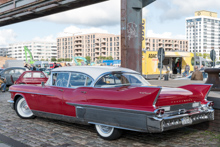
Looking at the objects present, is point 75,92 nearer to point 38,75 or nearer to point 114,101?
point 114,101

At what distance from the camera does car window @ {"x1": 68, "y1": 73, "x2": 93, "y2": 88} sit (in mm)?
6352

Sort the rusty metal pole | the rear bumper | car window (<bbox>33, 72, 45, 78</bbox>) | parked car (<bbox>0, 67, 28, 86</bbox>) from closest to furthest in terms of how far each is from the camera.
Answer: the rear bumper < the rusty metal pole < car window (<bbox>33, 72, 45, 78</bbox>) < parked car (<bbox>0, 67, 28, 86</bbox>)

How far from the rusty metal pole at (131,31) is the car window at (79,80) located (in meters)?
3.74

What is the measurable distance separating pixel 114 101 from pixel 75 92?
1.21 metres

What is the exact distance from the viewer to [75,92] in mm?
6289

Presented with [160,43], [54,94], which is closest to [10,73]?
[54,94]

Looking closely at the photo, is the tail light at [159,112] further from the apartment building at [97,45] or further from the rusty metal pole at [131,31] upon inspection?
the apartment building at [97,45]

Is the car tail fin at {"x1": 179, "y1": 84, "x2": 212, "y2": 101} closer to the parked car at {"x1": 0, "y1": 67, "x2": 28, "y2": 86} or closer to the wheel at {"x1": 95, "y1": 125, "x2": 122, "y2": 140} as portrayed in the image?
the wheel at {"x1": 95, "y1": 125, "x2": 122, "y2": 140}

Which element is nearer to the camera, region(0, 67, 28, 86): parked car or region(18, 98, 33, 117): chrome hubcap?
region(18, 98, 33, 117): chrome hubcap

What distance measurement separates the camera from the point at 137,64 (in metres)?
10.4

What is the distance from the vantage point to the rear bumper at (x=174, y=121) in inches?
189

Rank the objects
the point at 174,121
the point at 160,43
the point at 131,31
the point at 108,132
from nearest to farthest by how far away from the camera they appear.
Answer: the point at 174,121, the point at 108,132, the point at 131,31, the point at 160,43

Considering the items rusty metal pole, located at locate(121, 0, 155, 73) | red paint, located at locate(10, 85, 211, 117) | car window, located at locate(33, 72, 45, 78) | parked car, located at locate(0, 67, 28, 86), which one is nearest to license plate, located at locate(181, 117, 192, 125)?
red paint, located at locate(10, 85, 211, 117)

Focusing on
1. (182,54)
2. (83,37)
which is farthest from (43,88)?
(83,37)
